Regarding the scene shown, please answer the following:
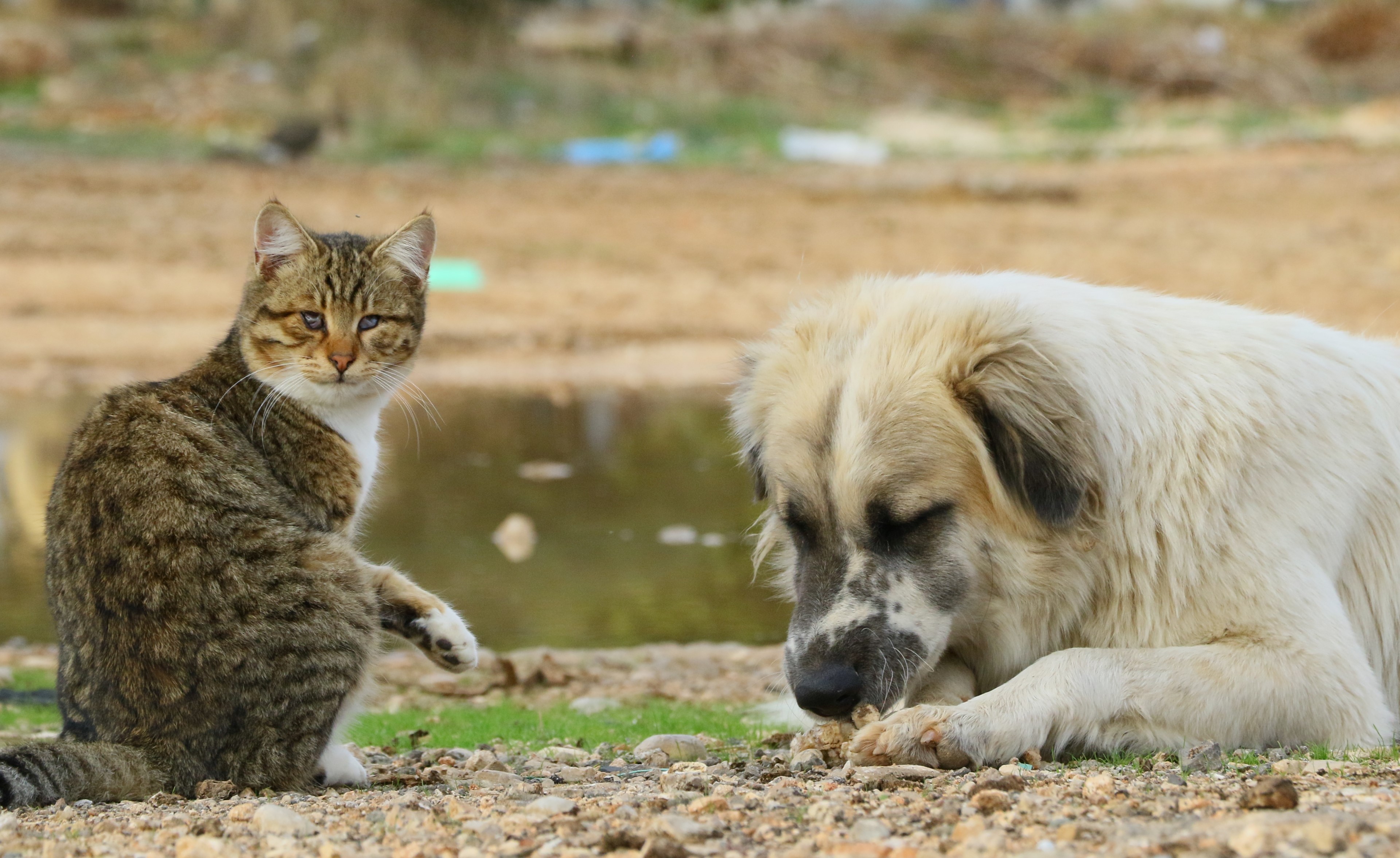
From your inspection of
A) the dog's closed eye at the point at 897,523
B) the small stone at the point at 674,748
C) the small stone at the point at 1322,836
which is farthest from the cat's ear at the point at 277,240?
the small stone at the point at 1322,836

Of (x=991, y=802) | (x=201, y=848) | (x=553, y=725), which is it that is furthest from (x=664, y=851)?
(x=553, y=725)

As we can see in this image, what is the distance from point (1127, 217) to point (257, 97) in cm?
1880

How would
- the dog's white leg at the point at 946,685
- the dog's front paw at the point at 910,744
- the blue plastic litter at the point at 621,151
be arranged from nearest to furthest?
the dog's front paw at the point at 910,744, the dog's white leg at the point at 946,685, the blue plastic litter at the point at 621,151

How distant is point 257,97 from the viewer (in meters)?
32.2

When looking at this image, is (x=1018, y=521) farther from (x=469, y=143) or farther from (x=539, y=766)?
(x=469, y=143)

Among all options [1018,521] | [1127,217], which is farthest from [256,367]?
[1127,217]

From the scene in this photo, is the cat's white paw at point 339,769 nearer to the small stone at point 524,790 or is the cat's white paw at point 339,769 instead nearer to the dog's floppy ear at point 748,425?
the small stone at point 524,790

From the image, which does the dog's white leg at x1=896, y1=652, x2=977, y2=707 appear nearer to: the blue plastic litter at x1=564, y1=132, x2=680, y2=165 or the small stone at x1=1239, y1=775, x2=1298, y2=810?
the small stone at x1=1239, y1=775, x2=1298, y2=810

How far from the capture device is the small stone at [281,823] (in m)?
3.84

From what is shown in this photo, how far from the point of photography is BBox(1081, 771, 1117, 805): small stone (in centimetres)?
378

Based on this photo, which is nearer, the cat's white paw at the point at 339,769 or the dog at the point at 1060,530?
the dog at the point at 1060,530

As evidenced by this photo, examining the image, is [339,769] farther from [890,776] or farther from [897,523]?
[897,523]

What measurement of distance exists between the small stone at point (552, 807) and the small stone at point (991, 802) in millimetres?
998

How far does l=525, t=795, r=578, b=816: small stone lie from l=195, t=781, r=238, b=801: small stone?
42.3 inches
